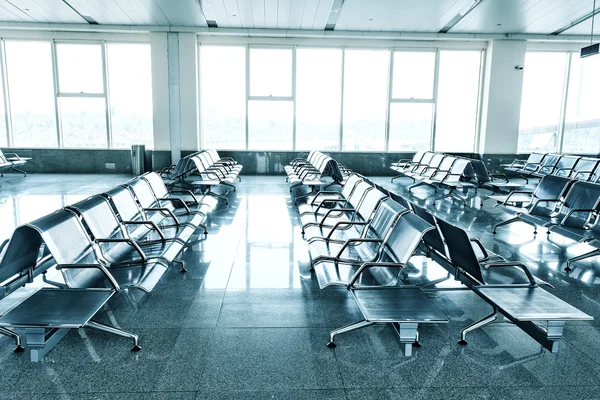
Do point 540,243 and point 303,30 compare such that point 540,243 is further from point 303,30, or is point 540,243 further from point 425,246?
point 303,30

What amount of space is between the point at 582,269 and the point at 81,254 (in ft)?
13.7

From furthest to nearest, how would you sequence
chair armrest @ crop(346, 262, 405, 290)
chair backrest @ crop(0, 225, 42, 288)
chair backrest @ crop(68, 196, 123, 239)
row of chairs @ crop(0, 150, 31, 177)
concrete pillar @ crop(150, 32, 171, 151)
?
concrete pillar @ crop(150, 32, 171, 151) → row of chairs @ crop(0, 150, 31, 177) → chair backrest @ crop(68, 196, 123, 239) → chair armrest @ crop(346, 262, 405, 290) → chair backrest @ crop(0, 225, 42, 288)

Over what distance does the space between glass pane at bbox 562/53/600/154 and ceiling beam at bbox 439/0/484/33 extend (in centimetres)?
391

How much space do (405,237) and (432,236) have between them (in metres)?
0.70

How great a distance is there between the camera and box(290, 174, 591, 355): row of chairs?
2.28 meters

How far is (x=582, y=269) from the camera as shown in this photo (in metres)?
3.92

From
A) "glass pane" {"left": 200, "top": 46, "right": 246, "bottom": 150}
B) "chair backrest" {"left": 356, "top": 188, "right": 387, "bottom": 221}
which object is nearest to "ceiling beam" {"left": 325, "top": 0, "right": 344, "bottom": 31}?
"glass pane" {"left": 200, "top": 46, "right": 246, "bottom": 150}

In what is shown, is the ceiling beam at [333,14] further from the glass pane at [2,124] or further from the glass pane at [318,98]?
the glass pane at [2,124]

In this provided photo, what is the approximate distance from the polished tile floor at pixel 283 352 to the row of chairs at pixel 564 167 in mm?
4107

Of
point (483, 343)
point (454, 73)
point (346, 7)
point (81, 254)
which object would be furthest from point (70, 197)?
point (454, 73)

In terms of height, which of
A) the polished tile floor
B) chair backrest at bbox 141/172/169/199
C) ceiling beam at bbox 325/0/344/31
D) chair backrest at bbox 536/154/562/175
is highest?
ceiling beam at bbox 325/0/344/31

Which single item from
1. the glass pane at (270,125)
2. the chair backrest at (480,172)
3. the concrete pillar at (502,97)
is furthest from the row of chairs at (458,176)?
the glass pane at (270,125)

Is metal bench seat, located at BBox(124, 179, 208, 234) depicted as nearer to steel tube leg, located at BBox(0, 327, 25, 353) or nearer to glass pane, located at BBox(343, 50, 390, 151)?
steel tube leg, located at BBox(0, 327, 25, 353)

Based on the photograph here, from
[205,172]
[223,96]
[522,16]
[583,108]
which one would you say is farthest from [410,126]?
[205,172]
